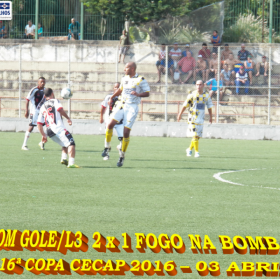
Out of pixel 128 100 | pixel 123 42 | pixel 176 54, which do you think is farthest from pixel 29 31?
pixel 128 100

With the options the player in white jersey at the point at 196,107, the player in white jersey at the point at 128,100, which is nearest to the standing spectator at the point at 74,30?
the player in white jersey at the point at 196,107

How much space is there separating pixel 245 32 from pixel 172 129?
960 centimetres

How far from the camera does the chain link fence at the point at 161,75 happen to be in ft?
81.4

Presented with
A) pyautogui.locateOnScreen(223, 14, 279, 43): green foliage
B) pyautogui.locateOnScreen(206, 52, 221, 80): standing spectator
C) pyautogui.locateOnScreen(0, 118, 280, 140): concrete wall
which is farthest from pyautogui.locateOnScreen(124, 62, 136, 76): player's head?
pyautogui.locateOnScreen(223, 14, 279, 43): green foliage

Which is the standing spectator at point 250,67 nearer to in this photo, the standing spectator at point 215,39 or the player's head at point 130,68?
the standing spectator at point 215,39

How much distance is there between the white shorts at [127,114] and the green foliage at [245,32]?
1882cm

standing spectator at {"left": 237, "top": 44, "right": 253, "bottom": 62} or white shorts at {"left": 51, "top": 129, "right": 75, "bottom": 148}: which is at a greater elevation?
standing spectator at {"left": 237, "top": 44, "right": 253, "bottom": 62}

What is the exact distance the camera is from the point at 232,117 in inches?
998

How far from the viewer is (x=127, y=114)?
13.5 m

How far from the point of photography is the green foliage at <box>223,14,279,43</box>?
31.4 metres

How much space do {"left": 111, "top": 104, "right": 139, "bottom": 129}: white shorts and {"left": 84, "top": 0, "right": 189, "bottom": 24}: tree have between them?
16.9 meters

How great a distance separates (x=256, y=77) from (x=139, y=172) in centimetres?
1360

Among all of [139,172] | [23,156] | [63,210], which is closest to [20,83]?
[23,156]

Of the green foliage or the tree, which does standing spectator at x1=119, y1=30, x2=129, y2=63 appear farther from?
the green foliage
